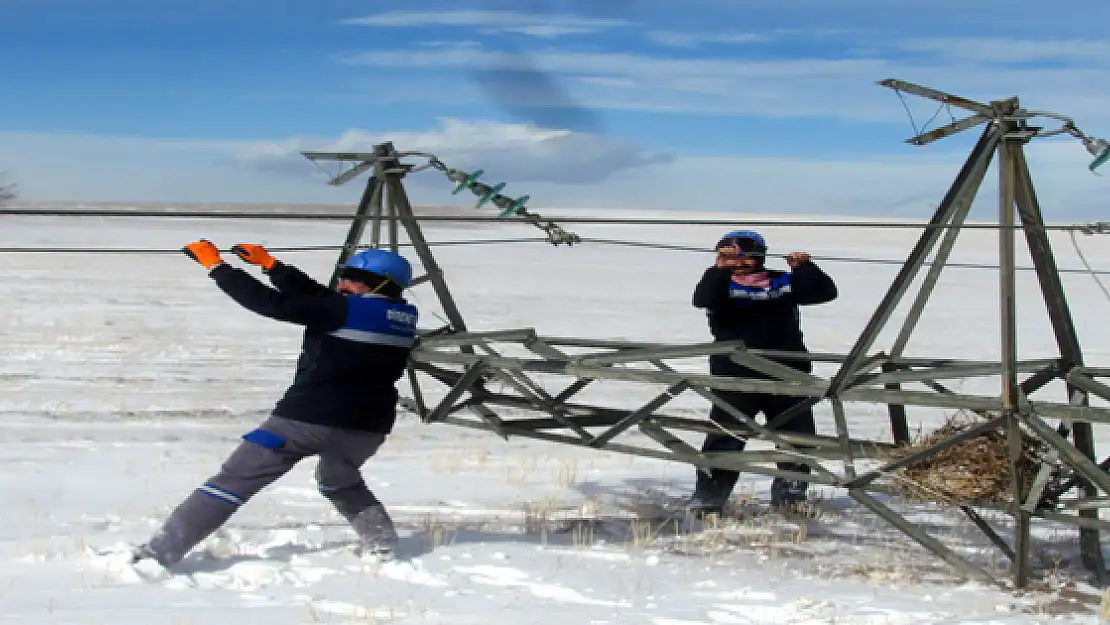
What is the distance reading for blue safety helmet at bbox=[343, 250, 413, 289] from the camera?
21.1ft

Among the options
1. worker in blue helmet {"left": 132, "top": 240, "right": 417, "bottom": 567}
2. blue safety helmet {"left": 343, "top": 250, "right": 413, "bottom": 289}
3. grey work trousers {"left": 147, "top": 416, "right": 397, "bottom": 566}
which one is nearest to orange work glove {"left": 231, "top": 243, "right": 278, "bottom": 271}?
worker in blue helmet {"left": 132, "top": 240, "right": 417, "bottom": 567}

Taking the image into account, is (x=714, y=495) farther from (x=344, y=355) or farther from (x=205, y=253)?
(x=205, y=253)

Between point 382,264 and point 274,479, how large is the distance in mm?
1257

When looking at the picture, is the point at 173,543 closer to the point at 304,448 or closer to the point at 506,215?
the point at 304,448

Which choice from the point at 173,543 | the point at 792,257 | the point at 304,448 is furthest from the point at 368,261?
the point at 792,257

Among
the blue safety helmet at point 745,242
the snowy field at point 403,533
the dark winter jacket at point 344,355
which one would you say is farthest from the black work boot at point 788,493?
the dark winter jacket at point 344,355

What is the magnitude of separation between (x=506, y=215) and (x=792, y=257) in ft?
6.27

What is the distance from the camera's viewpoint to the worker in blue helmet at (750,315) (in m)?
7.70

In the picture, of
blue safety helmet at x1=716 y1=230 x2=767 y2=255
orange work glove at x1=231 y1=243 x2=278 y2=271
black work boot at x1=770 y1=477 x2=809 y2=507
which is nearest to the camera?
orange work glove at x1=231 y1=243 x2=278 y2=271

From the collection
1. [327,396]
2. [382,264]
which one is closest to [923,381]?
[382,264]

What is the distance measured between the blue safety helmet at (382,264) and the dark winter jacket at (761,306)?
2083 millimetres

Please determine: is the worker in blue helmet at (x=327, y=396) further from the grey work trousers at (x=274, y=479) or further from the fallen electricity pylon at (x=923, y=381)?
the fallen electricity pylon at (x=923, y=381)

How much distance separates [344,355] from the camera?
620 cm

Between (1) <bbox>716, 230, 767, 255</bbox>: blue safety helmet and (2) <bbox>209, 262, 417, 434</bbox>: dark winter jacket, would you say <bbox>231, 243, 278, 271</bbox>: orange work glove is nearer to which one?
(2) <bbox>209, 262, 417, 434</bbox>: dark winter jacket
